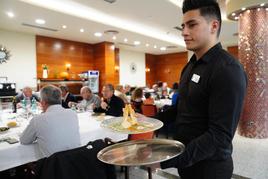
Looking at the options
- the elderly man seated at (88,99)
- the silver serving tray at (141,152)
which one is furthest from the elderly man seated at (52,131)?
the elderly man seated at (88,99)

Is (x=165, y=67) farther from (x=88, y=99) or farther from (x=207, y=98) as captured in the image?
(x=207, y=98)

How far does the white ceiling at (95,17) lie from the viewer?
555 centimetres

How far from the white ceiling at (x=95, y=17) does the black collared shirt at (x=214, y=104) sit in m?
5.00

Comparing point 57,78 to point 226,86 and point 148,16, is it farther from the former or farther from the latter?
point 226,86

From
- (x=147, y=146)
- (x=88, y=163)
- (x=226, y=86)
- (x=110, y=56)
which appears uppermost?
(x=110, y=56)

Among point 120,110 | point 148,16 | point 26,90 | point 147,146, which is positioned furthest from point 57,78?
point 147,146

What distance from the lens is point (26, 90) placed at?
5.21 metres

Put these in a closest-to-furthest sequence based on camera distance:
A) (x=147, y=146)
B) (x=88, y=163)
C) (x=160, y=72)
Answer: (x=147, y=146), (x=88, y=163), (x=160, y=72)

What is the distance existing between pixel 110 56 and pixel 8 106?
221 inches

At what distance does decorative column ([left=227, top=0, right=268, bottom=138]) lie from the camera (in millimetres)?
4719

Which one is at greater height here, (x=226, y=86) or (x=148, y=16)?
(x=148, y=16)

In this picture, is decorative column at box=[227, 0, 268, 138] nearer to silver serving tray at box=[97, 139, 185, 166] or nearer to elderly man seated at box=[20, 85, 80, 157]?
elderly man seated at box=[20, 85, 80, 157]

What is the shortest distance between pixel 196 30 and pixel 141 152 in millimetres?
583

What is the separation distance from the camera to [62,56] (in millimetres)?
9195
